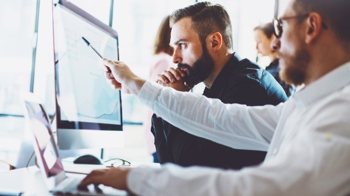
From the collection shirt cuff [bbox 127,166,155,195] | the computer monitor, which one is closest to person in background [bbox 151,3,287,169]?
the computer monitor

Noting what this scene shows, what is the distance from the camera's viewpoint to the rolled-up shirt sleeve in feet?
4.44

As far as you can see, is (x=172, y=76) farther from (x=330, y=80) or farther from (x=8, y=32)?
(x=8, y=32)

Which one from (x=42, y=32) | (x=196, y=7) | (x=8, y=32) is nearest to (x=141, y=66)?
(x=42, y=32)

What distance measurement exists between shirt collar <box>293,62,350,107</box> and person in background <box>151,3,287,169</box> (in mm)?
674

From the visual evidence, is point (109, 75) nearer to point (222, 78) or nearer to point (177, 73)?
point (177, 73)

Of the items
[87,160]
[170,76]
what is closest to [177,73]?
[170,76]

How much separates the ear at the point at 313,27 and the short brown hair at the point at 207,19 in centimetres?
101

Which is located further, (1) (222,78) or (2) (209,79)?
(2) (209,79)

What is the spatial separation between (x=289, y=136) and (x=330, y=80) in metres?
0.15

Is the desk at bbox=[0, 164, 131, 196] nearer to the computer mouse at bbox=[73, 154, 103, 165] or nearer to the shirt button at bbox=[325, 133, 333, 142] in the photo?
the computer mouse at bbox=[73, 154, 103, 165]

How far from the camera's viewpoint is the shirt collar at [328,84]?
875 mm

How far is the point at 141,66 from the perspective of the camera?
198 inches

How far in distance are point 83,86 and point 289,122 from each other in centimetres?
67

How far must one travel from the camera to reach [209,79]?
1.98 m
